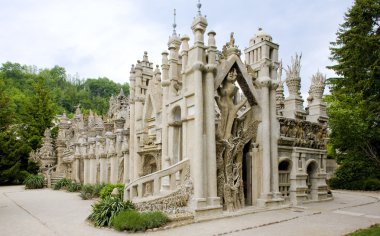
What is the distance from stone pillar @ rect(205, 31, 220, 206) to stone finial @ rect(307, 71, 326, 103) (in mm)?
8850

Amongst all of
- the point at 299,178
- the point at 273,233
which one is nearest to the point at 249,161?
the point at 299,178

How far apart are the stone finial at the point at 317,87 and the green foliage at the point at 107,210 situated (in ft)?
41.6

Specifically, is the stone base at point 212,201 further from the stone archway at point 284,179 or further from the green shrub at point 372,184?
the green shrub at point 372,184

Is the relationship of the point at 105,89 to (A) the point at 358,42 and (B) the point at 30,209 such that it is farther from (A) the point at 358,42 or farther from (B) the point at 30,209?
(A) the point at 358,42

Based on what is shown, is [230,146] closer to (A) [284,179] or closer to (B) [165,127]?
(B) [165,127]

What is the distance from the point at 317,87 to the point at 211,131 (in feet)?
31.6

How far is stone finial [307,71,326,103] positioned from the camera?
18516 mm

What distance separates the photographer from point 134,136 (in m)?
19.0

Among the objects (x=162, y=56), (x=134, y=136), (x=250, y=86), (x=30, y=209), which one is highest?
(x=162, y=56)

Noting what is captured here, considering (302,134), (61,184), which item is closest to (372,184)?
(302,134)

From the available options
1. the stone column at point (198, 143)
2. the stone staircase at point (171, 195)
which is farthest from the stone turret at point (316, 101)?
the stone staircase at point (171, 195)

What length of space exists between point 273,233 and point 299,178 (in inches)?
279

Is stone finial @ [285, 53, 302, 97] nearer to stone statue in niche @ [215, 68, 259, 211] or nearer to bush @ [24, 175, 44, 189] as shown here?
stone statue in niche @ [215, 68, 259, 211]

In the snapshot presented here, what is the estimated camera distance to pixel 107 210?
10820mm
